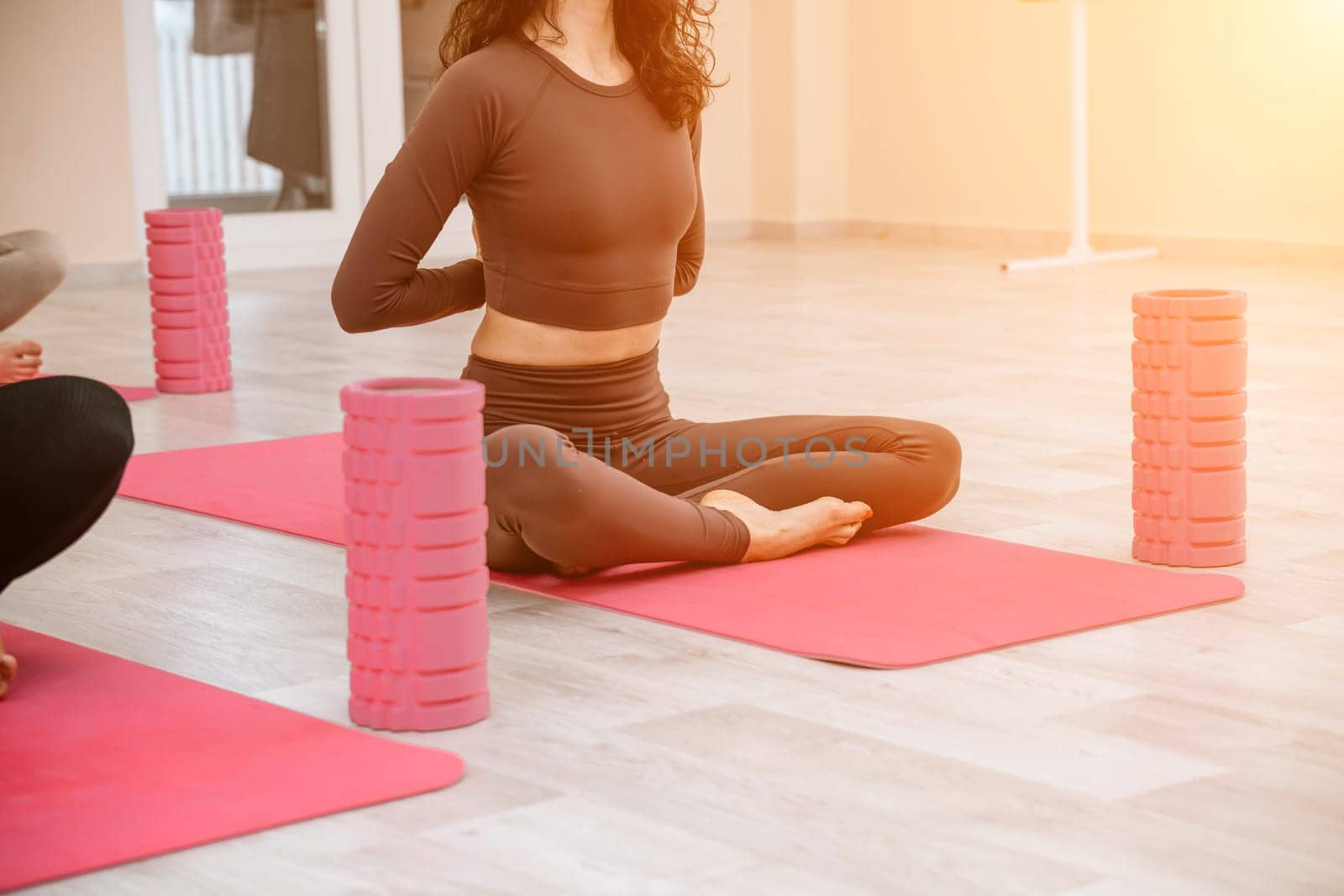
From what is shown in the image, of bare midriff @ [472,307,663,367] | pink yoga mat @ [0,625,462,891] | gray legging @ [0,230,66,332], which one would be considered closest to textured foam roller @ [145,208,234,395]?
gray legging @ [0,230,66,332]

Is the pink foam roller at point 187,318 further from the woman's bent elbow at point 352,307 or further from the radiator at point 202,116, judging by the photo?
the radiator at point 202,116

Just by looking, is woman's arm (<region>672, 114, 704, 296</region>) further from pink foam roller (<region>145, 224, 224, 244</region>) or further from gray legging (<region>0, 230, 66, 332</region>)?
pink foam roller (<region>145, 224, 224, 244</region>)

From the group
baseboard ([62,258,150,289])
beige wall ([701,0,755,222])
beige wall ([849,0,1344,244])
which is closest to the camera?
beige wall ([849,0,1344,244])

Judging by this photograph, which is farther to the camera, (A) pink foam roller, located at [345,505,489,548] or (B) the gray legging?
(B) the gray legging

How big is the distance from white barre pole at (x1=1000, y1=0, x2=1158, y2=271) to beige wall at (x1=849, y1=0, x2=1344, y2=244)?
0.29m

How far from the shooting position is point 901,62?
7.26 m

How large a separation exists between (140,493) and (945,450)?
4.01 ft

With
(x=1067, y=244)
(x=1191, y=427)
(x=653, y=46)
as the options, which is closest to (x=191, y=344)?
→ (x=653, y=46)

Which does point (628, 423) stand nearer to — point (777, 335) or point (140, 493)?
point (140, 493)

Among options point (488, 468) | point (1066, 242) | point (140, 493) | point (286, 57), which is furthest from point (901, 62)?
point (488, 468)

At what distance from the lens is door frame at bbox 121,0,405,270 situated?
6684mm

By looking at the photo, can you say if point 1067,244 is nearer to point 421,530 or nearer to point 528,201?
point 528,201

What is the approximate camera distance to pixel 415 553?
1604mm

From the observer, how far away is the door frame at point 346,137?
6.68 m
